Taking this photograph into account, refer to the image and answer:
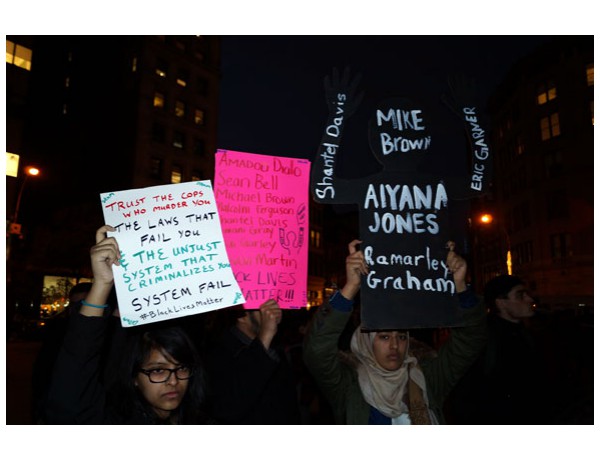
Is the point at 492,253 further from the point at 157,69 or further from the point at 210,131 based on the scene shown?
the point at 157,69

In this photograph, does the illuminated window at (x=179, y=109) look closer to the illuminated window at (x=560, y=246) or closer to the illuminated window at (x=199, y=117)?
the illuminated window at (x=199, y=117)

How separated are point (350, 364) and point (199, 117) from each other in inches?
1761

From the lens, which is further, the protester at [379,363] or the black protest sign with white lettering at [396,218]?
the black protest sign with white lettering at [396,218]

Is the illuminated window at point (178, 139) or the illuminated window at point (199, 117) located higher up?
the illuminated window at point (199, 117)

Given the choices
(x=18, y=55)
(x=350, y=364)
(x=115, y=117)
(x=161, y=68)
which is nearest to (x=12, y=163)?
(x=18, y=55)

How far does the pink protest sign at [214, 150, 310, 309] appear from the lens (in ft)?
11.7

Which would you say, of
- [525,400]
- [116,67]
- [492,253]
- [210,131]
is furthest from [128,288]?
[492,253]

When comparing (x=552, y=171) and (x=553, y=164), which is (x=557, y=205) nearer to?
(x=552, y=171)

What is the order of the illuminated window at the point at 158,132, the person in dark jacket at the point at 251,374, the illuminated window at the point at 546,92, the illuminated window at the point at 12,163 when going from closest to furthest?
the person in dark jacket at the point at 251,374 → the illuminated window at the point at 12,163 → the illuminated window at the point at 158,132 → the illuminated window at the point at 546,92

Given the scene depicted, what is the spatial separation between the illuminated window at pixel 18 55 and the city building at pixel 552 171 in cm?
3595

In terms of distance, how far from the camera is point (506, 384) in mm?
3986

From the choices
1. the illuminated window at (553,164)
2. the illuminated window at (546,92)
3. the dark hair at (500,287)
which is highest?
the illuminated window at (546,92)

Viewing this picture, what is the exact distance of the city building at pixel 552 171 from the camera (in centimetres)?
3925

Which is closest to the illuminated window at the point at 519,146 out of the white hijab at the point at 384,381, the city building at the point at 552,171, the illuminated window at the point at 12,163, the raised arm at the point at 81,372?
the city building at the point at 552,171
